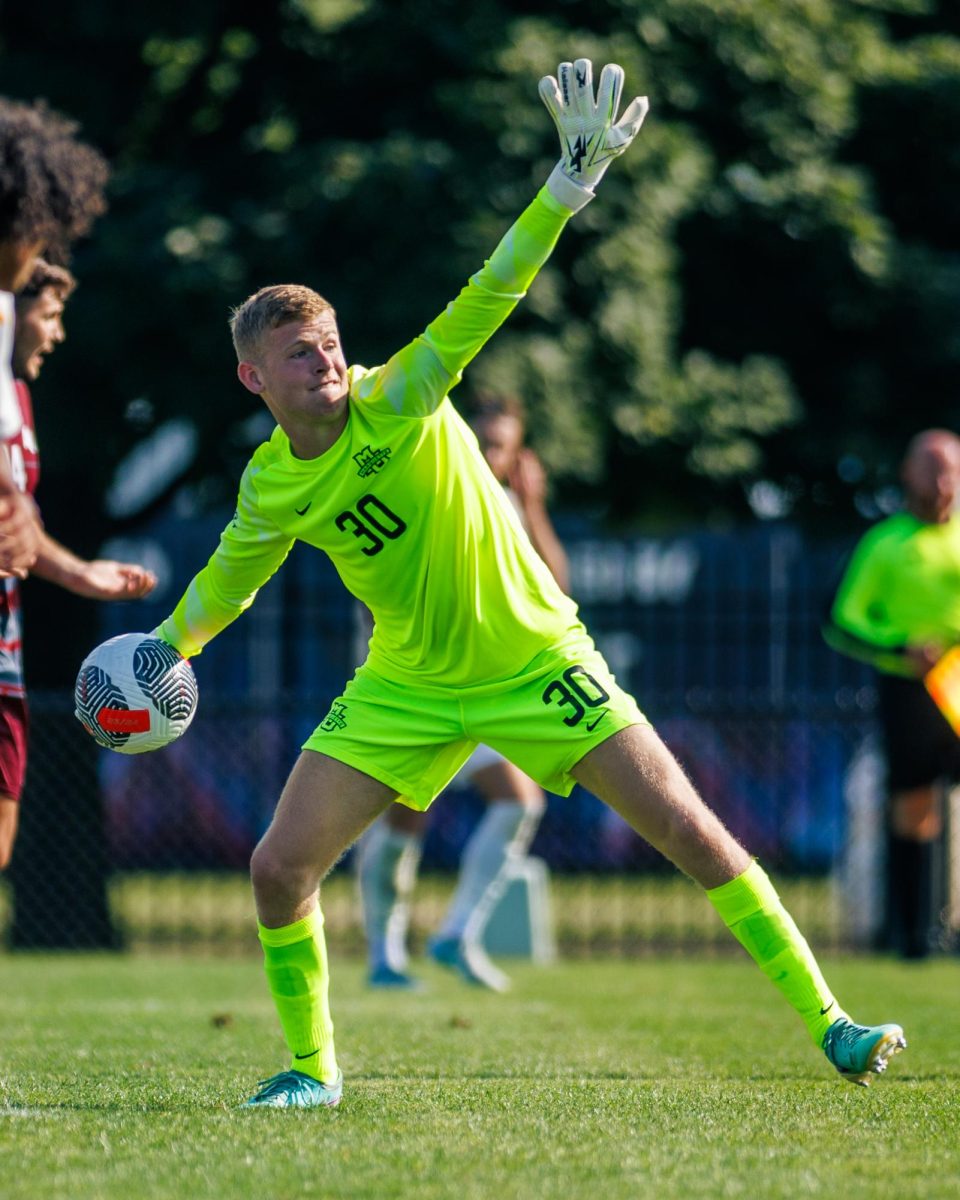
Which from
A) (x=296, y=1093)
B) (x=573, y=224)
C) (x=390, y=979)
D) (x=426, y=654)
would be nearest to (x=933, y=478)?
(x=573, y=224)

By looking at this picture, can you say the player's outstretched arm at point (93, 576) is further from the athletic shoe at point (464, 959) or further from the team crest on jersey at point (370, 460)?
the athletic shoe at point (464, 959)

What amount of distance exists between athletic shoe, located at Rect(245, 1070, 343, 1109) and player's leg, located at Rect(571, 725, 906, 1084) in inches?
43.7

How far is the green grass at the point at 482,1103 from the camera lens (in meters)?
4.12

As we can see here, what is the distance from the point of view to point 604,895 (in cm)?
1661

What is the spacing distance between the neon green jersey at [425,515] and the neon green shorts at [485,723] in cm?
6

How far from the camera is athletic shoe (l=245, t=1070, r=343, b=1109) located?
5199mm

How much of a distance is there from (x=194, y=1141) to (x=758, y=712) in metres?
8.97

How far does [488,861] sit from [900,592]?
2.92m

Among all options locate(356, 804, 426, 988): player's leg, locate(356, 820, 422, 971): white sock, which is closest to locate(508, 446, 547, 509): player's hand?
locate(356, 804, 426, 988): player's leg

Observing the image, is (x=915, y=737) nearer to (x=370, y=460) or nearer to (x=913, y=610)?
(x=913, y=610)

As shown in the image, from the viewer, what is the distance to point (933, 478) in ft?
34.3

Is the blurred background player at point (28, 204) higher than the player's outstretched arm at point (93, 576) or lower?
higher

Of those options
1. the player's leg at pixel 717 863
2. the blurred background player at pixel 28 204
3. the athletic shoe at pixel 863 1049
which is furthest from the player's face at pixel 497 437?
the athletic shoe at pixel 863 1049

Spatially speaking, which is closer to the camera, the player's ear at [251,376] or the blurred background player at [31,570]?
the player's ear at [251,376]
